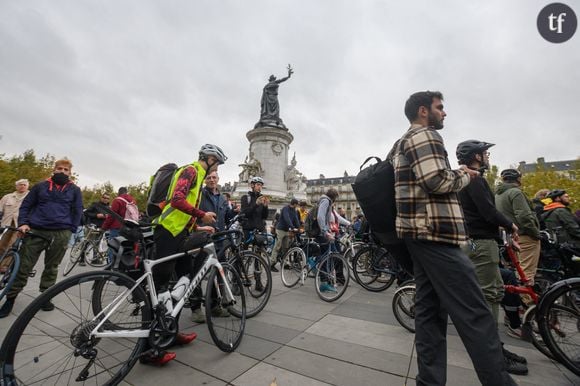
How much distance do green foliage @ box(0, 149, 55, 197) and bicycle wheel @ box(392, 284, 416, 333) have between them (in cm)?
3348

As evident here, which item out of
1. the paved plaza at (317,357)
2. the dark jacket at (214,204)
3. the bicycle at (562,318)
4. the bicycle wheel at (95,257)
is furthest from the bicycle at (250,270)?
the bicycle wheel at (95,257)

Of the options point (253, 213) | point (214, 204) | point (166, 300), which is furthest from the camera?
point (253, 213)

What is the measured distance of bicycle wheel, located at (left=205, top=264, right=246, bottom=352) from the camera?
2971mm

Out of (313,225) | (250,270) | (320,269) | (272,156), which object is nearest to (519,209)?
(320,269)

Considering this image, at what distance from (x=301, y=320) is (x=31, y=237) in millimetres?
4397

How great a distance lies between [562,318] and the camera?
2812mm

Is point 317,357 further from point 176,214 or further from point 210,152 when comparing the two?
point 210,152

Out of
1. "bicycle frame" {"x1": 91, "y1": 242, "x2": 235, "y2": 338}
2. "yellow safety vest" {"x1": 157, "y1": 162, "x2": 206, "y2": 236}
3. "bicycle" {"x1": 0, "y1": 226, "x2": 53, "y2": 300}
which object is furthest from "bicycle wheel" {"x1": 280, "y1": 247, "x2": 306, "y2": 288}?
"bicycle" {"x1": 0, "y1": 226, "x2": 53, "y2": 300}

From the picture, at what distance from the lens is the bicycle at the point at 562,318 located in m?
2.74

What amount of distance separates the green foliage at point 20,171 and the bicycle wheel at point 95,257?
2429cm

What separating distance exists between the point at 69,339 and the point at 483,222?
13.6ft

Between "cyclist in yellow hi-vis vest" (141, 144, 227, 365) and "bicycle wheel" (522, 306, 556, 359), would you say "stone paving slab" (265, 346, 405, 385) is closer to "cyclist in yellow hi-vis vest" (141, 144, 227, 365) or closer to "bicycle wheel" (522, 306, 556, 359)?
"cyclist in yellow hi-vis vest" (141, 144, 227, 365)

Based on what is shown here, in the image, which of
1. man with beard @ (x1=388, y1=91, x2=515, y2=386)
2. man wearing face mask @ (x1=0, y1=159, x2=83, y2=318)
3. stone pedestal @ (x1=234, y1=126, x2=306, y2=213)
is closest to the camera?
man with beard @ (x1=388, y1=91, x2=515, y2=386)

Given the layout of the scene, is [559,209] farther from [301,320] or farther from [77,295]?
[77,295]
